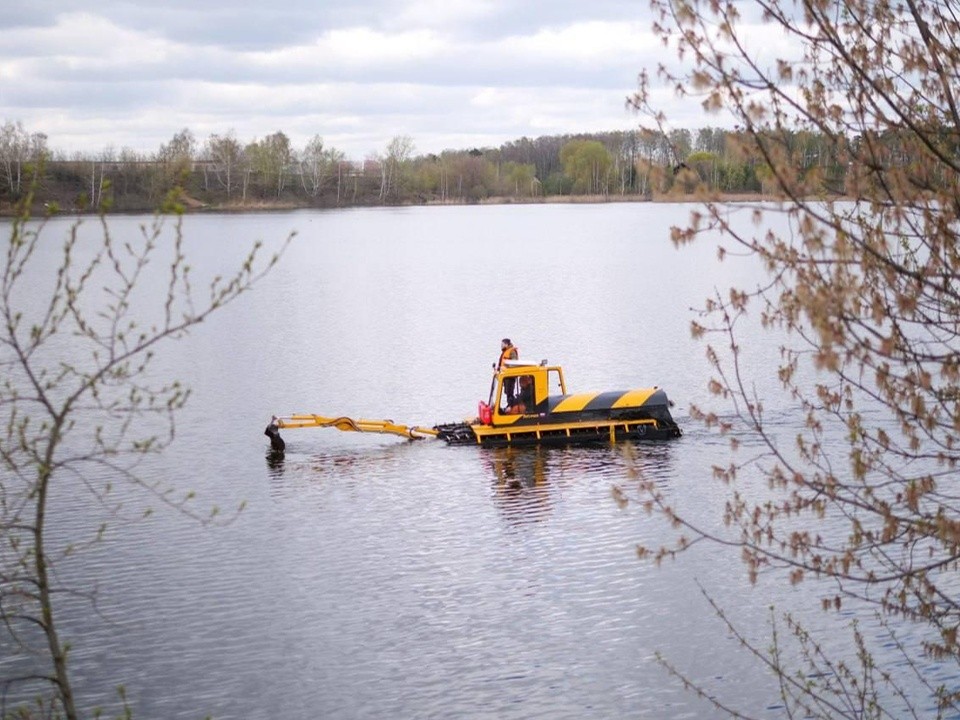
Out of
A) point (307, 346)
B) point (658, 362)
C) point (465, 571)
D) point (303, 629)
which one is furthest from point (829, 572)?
point (307, 346)

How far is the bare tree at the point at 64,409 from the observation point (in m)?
8.05

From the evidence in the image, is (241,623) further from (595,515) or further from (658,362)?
(658,362)

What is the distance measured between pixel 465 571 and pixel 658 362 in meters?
22.6

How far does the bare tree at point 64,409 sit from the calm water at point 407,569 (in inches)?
34.6

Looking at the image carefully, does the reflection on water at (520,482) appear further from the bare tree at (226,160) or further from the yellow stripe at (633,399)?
the bare tree at (226,160)

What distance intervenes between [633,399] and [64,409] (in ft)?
82.0

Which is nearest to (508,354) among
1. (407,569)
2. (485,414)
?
(485,414)

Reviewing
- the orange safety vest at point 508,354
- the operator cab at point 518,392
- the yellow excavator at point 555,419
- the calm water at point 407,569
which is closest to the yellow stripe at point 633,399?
the yellow excavator at point 555,419

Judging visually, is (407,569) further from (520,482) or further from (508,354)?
(508,354)

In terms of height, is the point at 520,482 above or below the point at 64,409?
below

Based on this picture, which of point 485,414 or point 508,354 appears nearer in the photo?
point 508,354

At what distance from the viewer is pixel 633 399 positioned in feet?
104

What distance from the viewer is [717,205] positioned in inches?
319

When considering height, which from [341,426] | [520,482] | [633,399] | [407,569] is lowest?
[407,569]
